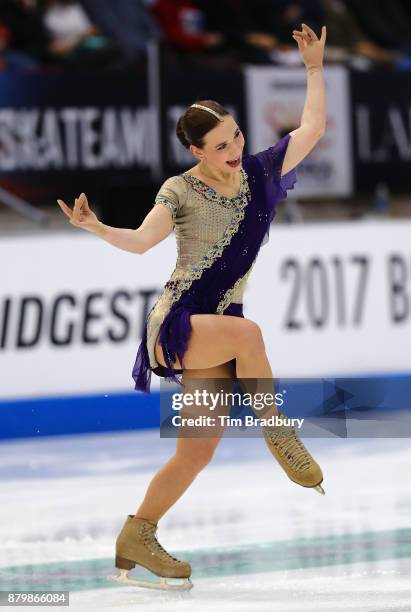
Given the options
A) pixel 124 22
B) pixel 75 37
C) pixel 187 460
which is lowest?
pixel 187 460

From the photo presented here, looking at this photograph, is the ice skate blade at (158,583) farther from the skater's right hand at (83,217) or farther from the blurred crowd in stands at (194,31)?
the blurred crowd in stands at (194,31)

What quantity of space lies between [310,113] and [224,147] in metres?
0.32

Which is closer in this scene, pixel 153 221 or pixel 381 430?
pixel 153 221

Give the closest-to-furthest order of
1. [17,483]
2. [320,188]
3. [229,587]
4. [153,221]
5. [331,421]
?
[153,221] < [229,587] < [331,421] < [17,483] < [320,188]

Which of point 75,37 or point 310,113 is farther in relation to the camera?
point 75,37

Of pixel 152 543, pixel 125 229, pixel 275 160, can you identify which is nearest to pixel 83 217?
pixel 125 229

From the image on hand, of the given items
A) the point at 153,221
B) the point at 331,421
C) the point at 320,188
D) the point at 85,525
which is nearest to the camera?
the point at 153,221

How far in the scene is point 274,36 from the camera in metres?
10.8

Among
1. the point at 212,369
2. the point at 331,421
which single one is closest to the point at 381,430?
the point at 331,421

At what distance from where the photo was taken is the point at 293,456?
390cm

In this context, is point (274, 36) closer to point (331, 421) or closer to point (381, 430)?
point (381, 430)

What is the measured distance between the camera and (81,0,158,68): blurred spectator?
9703mm

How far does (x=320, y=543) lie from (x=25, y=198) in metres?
4.14

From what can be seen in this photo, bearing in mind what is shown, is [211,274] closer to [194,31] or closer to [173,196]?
[173,196]
